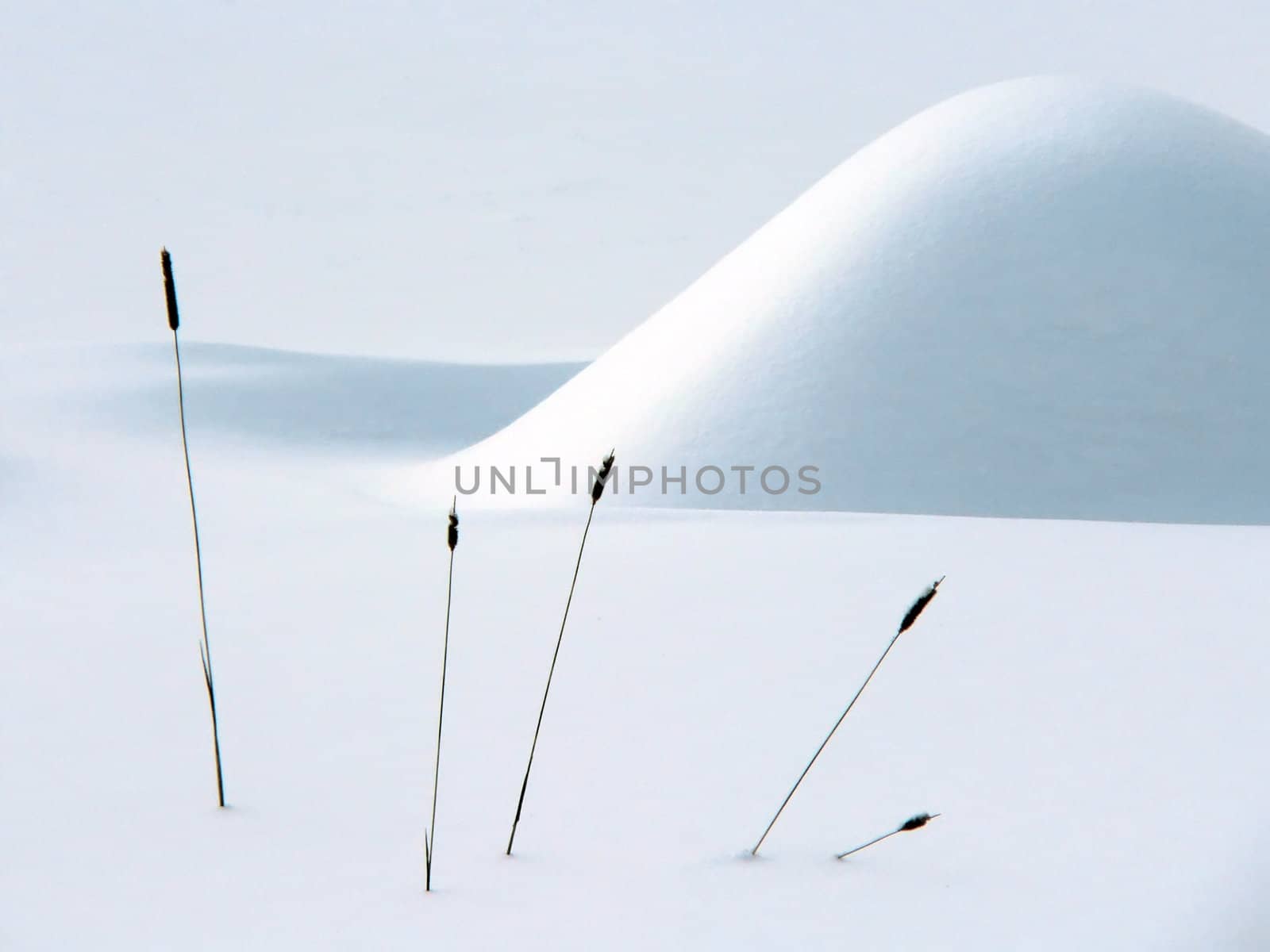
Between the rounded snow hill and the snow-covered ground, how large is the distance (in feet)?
3.50

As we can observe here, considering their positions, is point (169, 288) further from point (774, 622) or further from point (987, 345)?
point (987, 345)

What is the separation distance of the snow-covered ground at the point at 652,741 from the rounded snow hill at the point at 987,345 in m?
1.07

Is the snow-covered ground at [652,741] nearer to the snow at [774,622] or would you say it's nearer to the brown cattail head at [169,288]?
the snow at [774,622]

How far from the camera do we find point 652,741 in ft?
10.6

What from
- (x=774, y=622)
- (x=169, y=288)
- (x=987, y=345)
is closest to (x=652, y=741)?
(x=774, y=622)

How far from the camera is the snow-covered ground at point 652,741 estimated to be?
2.24 m

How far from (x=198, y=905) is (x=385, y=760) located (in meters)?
0.81

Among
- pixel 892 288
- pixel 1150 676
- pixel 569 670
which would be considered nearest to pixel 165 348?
pixel 892 288

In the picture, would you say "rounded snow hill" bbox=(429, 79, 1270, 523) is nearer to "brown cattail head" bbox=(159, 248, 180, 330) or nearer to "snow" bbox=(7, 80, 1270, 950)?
"snow" bbox=(7, 80, 1270, 950)

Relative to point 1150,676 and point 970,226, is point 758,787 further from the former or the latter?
point 970,226

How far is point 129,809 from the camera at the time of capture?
8.72 ft

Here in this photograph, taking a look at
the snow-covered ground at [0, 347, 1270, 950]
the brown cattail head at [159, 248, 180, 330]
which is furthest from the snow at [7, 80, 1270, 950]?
the brown cattail head at [159, 248, 180, 330]

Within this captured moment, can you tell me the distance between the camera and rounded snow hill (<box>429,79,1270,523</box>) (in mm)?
7418

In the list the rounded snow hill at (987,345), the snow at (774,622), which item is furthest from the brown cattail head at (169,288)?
the rounded snow hill at (987,345)
